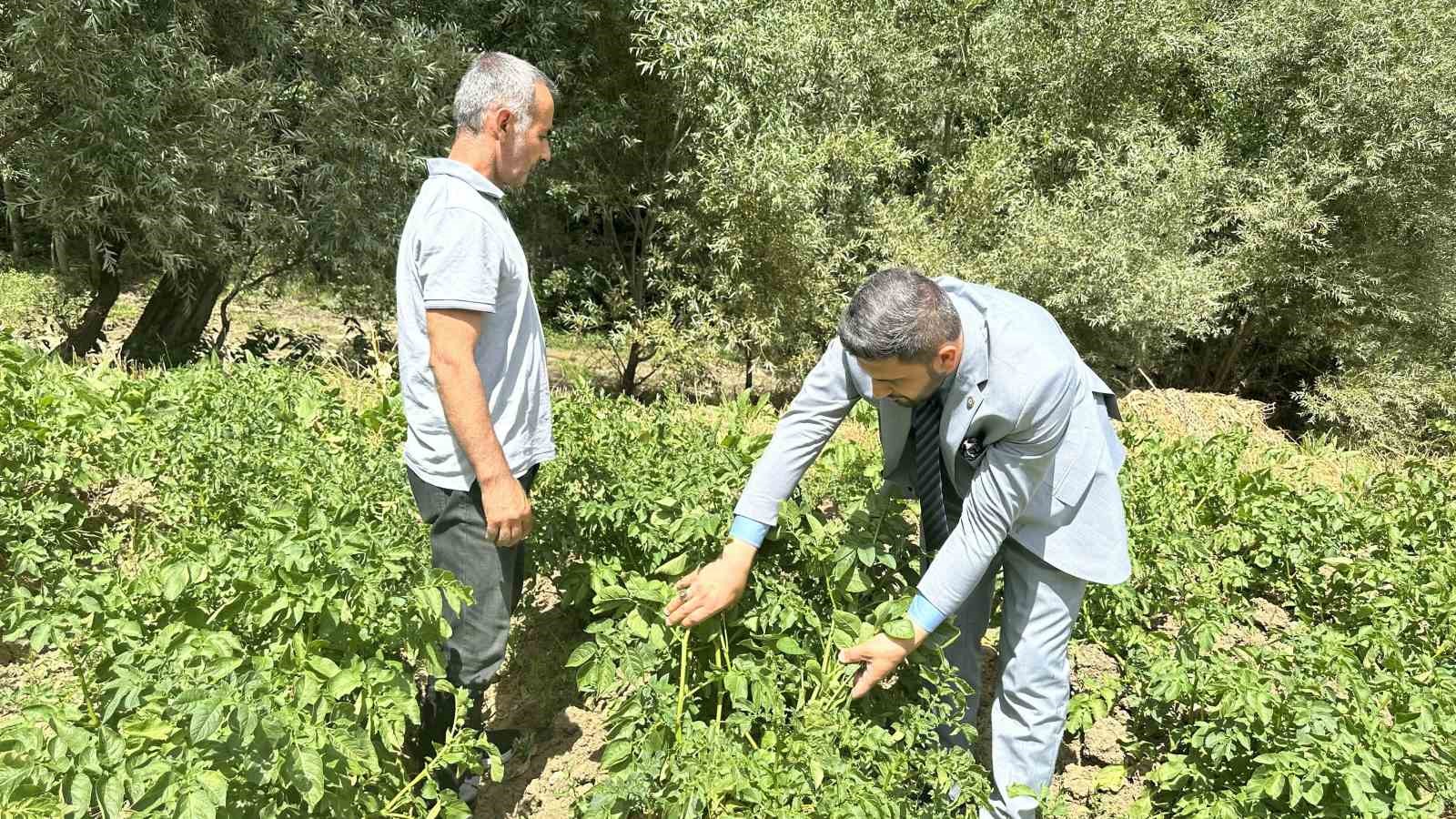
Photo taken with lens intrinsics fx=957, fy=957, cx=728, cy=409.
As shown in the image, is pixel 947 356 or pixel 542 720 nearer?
pixel 947 356

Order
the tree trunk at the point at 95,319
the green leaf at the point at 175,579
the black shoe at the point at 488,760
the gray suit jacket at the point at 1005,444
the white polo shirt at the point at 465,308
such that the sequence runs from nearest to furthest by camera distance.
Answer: the green leaf at the point at 175,579 < the gray suit jacket at the point at 1005,444 < the white polo shirt at the point at 465,308 < the black shoe at the point at 488,760 < the tree trunk at the point at 95,319

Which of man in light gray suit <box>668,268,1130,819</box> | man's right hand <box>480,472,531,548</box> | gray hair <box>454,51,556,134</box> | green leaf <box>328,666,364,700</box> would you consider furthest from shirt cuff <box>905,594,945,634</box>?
gray hair <box>454,51,556,134</box>

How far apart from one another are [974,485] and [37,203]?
23.2 feet

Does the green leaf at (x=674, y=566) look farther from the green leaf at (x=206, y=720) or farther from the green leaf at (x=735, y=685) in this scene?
the green leaf at (x=206, y=720)

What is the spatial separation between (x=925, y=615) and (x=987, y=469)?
1.19 feet

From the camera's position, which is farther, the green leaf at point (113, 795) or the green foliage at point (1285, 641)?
the green foliage at point (1285, 641)

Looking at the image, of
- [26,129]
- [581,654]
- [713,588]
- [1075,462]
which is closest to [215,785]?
[581,654]

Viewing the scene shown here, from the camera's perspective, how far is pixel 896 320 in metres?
1.93

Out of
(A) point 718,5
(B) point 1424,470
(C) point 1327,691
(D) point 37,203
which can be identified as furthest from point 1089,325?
(D) point 37,203

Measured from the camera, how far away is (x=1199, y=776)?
7.84 feet

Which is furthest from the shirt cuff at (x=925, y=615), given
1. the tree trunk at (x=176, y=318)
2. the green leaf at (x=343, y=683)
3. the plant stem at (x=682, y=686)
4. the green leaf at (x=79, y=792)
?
the tree trunk at (x=176, y=318)

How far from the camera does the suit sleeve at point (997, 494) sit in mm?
2135

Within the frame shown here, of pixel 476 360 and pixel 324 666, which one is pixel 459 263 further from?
pixel 324 666

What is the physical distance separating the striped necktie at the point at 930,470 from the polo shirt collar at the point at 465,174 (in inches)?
47.1
